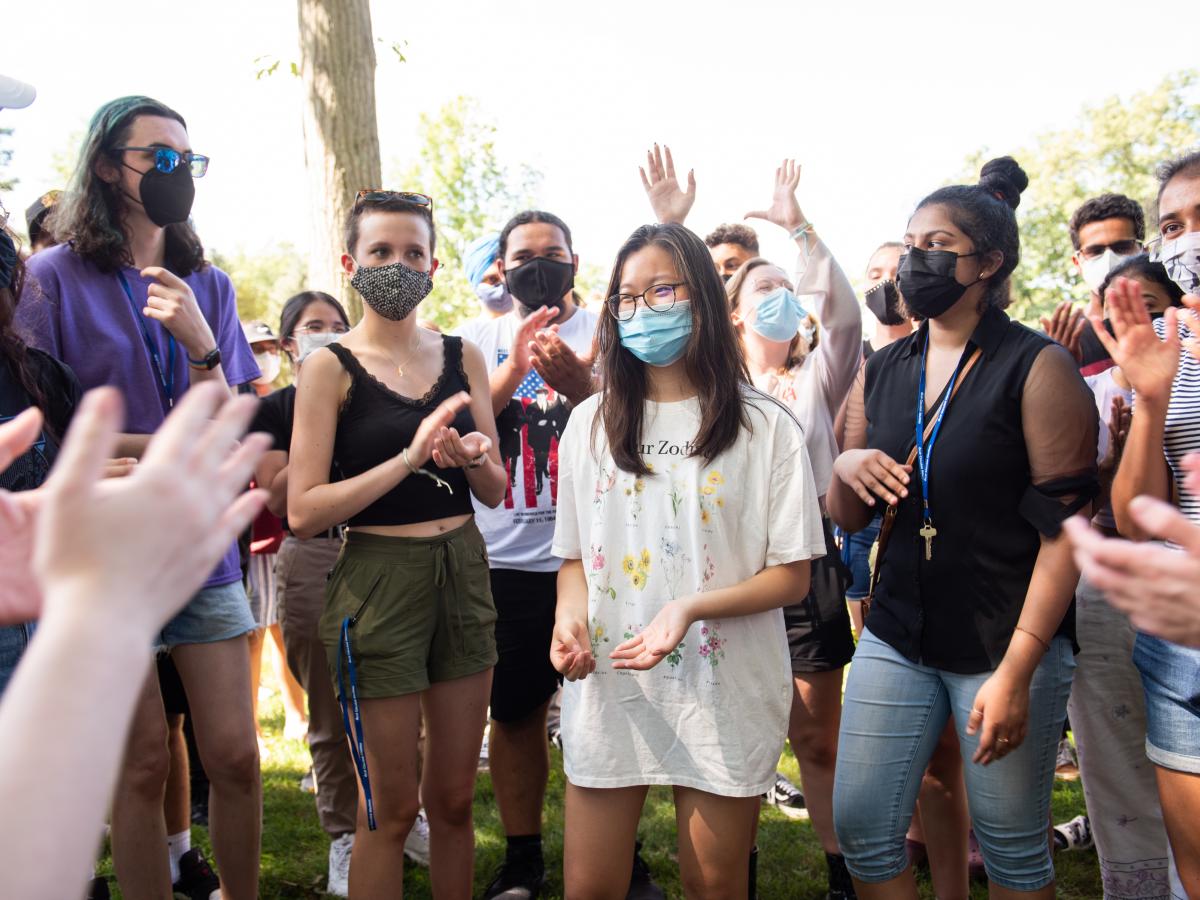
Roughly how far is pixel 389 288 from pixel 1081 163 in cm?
4610

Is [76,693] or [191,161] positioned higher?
[191,161]

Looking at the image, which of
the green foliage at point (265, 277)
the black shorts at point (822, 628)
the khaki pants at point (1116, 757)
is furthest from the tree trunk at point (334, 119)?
the green foliage at point (265, 277)

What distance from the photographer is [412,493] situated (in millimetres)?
3383

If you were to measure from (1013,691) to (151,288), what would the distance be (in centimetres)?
287

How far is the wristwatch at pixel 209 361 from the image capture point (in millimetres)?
3342

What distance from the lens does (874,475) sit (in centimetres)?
308

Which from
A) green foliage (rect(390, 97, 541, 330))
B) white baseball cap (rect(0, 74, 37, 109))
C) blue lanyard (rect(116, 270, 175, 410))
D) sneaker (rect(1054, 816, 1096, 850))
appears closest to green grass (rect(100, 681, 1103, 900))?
sneaker (rect(1054, 816, 1096, 850))

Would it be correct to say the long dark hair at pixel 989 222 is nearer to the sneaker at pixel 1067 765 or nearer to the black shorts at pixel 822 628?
the black shorts at pixel 822 628

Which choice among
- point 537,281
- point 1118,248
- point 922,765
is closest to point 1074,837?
point 922,765

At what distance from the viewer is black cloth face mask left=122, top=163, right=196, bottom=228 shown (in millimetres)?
3436

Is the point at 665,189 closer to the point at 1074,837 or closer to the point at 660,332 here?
the point at 660,332

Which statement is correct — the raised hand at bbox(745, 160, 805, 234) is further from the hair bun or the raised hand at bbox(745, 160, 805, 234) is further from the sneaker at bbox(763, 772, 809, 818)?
the sneaker at bbox(763, 772, 809, 818)

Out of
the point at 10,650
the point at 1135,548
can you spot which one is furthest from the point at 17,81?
the point at 1135,548

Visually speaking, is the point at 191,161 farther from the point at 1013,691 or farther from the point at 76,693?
the point at 1013,691
